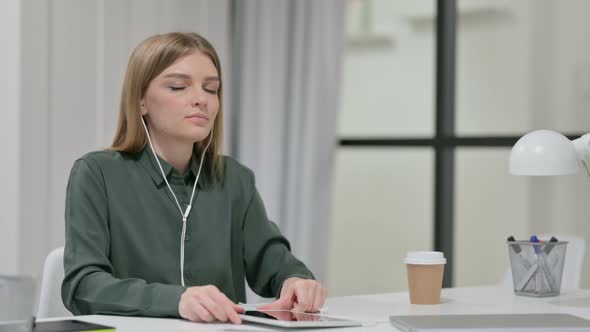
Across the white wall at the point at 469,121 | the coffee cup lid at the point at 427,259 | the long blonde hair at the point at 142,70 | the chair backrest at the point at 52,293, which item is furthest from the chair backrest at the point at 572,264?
the chair backrest at the point at 52,293

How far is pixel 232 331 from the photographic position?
1530 mm

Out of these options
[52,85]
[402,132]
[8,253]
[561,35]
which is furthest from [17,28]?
[561,35]

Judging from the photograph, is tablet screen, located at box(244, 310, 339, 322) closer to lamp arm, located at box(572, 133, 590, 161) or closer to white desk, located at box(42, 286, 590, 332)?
white desk, located at box(42, 286, 590, 332)

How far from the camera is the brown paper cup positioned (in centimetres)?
199

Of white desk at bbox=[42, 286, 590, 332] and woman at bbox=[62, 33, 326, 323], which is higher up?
woman at bbox=[62, 33, 326, 323]

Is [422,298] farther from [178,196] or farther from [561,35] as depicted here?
[561,35]

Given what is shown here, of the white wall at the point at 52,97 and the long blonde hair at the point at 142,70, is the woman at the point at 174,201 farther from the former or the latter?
the white wall at the point at 52,97

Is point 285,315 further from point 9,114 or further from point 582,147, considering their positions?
point 9,114

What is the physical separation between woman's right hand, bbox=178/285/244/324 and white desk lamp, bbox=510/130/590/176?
73 cm

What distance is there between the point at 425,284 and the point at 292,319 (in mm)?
469

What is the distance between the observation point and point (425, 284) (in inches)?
78.6

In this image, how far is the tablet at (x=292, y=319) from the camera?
1570 mm

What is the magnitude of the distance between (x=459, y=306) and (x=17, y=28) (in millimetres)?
1858

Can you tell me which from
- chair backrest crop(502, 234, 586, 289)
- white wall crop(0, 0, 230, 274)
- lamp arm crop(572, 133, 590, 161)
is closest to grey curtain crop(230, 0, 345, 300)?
white wall crop(0, 0, 230, 274)
